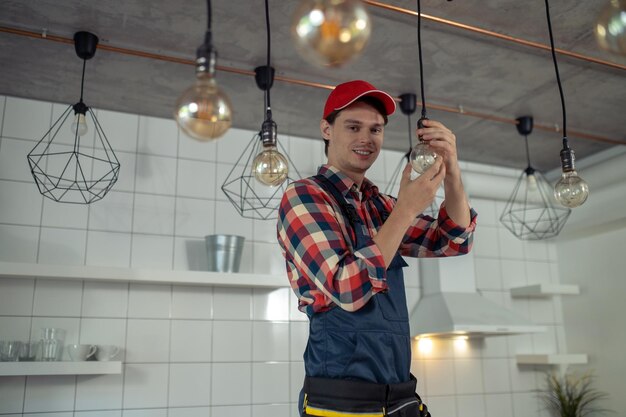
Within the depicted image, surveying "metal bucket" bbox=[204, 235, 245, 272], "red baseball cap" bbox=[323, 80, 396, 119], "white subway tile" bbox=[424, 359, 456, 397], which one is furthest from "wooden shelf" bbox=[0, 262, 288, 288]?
"red baseball cap" bbox=[323, 80, 396, 119]

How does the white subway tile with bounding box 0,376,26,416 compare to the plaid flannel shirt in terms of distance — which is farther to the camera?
the white subway tile with bounding box 0,376,26,416

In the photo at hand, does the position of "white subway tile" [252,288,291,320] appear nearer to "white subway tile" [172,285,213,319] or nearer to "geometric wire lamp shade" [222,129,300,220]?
"white subway tile" [172,285,213,319]

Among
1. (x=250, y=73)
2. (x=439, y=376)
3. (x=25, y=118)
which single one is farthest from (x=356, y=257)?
(x=439, y=376)

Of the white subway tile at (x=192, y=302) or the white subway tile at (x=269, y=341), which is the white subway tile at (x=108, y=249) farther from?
the white subway tile at (x=269, y=341)

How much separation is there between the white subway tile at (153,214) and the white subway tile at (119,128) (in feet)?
0.92

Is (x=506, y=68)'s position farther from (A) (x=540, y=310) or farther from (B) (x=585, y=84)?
(A) (x=540, y=310)

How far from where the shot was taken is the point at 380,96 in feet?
4.64

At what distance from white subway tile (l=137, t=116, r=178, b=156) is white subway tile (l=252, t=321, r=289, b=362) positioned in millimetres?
1063

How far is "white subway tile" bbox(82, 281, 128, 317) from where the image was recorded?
9.71 feet

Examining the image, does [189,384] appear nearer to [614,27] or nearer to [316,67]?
[316,67]

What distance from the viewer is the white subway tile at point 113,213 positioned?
10.1 feet

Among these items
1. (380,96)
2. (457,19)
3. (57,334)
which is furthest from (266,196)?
(380,96)

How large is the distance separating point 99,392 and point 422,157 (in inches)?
88.2

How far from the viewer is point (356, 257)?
116cm
